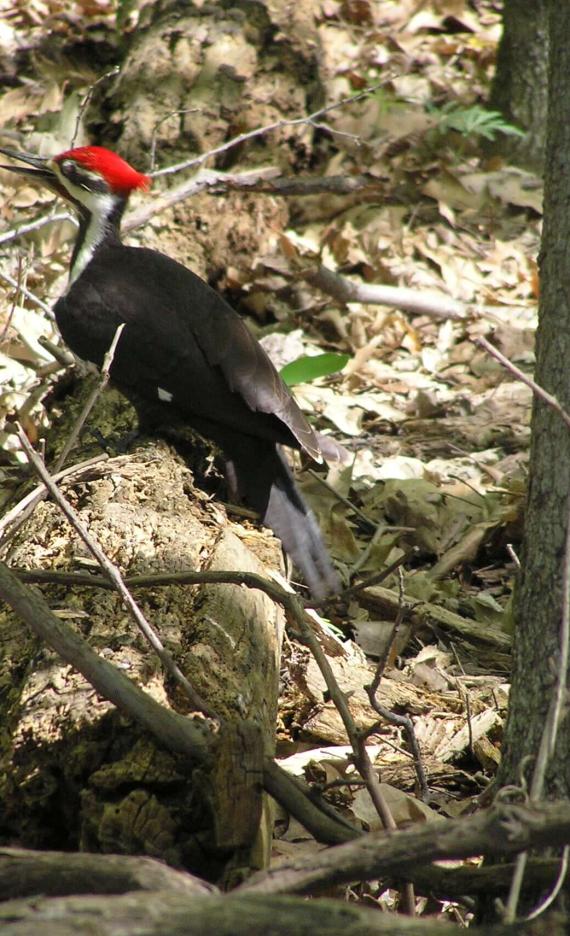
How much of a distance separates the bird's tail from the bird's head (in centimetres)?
130

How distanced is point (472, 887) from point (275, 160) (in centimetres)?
477

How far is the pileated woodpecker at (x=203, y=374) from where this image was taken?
3482 mm

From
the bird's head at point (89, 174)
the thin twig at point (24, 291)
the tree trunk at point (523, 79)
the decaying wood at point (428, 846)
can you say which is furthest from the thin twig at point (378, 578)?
the tree trunk at point (523, 79)

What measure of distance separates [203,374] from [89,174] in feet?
3.70

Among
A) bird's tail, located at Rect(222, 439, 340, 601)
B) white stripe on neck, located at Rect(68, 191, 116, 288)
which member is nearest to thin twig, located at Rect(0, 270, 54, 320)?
white stripe on neck, located at Rect(68, 191, 116, 288)

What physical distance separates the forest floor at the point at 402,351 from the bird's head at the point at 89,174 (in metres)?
0.32

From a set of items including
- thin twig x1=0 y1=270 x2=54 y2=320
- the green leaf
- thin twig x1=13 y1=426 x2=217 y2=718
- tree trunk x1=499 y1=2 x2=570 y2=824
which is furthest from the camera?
the green leaf

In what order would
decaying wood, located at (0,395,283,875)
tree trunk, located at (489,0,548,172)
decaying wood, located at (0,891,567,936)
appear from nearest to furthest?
decaying wood, located at (0,891,567,936) → decaying wood, located at (0,395,283,875) → tree trunk, located at (489,0,548,172)

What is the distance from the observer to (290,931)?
1.18 m

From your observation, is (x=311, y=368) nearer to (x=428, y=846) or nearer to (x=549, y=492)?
(x=549, y=492)

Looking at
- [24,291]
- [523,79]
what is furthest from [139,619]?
[523,79]

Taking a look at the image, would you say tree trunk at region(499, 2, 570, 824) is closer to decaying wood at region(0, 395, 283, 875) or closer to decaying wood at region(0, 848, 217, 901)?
decaying wood at region(0, 395, 283, 875)

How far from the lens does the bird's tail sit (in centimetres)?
346

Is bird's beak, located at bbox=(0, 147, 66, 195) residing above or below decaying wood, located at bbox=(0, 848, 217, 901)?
above
